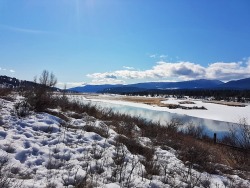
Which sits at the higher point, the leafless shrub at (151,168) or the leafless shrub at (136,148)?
the leafless shrub at (136,148)

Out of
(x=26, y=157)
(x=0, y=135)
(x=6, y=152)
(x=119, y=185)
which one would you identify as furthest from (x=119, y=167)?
(x=0, y=135)

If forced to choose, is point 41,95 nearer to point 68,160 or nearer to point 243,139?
point 68,160

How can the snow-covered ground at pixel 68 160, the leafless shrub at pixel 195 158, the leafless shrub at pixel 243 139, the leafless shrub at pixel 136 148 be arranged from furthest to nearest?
the leafless shrub at pixel 243 139 → the leafless shrub at pixel 195 158 → the leafless shrub at pixel 136 148 → the snow-covered ground at pixel 68 160

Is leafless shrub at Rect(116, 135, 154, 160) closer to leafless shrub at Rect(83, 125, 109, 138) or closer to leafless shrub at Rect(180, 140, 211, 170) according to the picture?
leafless shrub at Rect(83, 125, 109, 138)

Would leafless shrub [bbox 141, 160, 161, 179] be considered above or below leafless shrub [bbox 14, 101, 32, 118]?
below

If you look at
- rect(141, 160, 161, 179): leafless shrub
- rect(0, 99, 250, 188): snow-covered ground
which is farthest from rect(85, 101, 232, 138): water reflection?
rect(141, 160, 161, 179): leafless shrub

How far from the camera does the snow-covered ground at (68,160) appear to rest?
5352 mm

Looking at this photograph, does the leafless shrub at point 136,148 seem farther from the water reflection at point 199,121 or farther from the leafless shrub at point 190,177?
the water reflection at point 199,121

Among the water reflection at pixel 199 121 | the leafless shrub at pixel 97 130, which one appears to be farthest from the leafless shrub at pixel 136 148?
the water reflection at pixel 199 121

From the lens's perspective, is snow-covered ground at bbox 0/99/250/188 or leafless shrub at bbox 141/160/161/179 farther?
leafless shrub at bbox 141/160/161/179

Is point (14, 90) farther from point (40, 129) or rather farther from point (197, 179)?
point (197, 179)

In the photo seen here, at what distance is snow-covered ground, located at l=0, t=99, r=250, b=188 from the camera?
5352 millimetres

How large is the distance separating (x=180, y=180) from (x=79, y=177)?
8.14 ft

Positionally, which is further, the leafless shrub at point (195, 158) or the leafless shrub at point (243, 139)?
the leafless shrub at point (243, 139)
